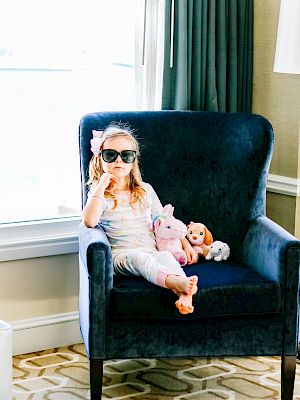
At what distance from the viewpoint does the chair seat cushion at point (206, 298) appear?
2805 millimetres

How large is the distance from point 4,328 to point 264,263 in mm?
1232

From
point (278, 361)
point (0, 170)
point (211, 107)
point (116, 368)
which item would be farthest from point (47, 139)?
point (278, 361)

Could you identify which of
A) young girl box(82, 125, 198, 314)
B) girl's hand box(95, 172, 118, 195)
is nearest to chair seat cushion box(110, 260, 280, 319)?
young girl box(82, 125, 198, 314)

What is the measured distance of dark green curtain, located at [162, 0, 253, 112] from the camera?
11.9 feet

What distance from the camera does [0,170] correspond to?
3.48 meters

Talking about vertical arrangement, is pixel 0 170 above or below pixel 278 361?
above

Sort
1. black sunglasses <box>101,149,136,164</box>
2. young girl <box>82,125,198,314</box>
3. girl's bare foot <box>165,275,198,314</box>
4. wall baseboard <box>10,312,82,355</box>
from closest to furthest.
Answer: girl's bare foot <box>165,275,198,314</box>
young girl <box>82,125,198,314</box>
black sunglasses <box>101,149,136,164</box>
wall baseboard <box>10,312,82,355</box>

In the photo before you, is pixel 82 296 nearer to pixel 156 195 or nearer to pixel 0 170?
pixel 156 195

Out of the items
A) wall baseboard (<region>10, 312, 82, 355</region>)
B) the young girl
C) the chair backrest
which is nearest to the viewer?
the young girl

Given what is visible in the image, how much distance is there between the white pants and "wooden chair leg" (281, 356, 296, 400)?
20.2 inches

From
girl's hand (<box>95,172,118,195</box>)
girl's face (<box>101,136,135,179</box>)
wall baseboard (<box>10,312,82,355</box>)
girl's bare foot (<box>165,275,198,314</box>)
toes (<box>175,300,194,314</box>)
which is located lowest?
wall baseboard (<box>10,312,82,355</box>)

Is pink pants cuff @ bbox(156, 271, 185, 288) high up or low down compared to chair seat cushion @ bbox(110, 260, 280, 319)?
up

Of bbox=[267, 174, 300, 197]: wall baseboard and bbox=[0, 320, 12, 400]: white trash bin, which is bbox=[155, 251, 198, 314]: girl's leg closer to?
bbox=[0, 320, 12, 400]: white trash bin

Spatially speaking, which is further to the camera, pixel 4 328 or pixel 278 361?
pixel 278 361
